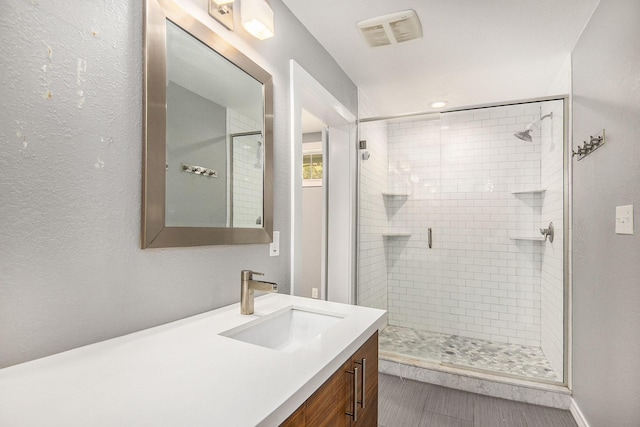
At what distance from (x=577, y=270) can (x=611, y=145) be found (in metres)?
0.94

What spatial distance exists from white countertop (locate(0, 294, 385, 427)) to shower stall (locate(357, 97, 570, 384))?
2.13 meters

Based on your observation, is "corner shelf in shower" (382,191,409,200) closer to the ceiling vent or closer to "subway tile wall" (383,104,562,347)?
"subway tile wall" (383,104,562,347)

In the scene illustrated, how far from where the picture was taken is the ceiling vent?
2.03 metres

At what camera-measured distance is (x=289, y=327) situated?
1418mm

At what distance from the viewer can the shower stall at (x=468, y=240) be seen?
2842 millimetres

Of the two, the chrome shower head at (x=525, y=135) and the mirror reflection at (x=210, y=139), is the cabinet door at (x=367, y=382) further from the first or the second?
the chrome shower head at (x=525, y=135)

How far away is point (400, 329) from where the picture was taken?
134 inches

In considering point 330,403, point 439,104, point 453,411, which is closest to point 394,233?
point 439,104

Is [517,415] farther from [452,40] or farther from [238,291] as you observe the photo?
[452,40]

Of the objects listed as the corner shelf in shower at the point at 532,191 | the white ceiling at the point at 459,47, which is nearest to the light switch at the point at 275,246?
the white ceiling at the point at 459,47

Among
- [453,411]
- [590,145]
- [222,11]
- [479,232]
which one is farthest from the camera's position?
[479,232]

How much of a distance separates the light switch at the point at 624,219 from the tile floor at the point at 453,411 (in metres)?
1.33

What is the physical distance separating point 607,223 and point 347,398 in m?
1.58

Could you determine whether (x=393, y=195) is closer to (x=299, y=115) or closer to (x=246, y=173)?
(x=299, y=115)
